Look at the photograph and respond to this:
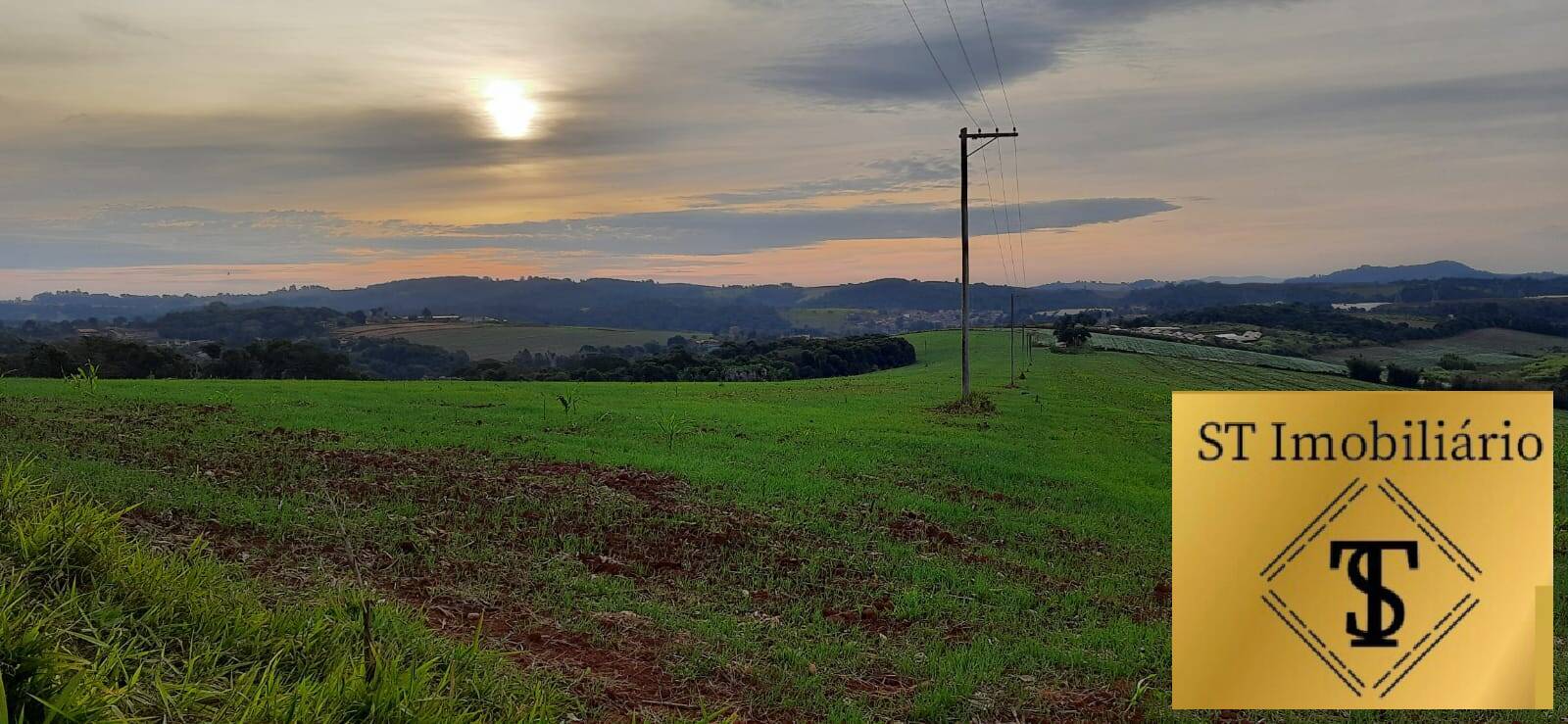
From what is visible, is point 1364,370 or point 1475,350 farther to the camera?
point 1475,350

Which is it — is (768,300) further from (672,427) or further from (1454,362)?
(672,427)

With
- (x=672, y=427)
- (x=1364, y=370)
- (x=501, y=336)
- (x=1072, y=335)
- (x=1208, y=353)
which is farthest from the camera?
(x=501, y=336)

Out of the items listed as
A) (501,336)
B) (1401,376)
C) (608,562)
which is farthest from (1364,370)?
(501,336)

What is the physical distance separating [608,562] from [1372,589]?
774cm

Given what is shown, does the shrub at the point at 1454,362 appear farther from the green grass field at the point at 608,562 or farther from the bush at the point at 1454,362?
the green grass field at the point at 608,562

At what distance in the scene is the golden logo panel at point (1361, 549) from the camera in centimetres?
366

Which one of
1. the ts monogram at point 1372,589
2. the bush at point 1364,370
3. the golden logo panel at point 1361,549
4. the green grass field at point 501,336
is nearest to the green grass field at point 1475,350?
the bush at point 1364,370

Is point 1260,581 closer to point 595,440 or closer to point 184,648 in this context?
point 184,648

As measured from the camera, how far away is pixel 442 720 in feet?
13.8

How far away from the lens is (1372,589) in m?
3.84

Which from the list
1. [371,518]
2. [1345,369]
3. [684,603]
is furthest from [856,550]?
[1345,369]

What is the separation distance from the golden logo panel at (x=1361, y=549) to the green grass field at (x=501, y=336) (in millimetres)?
104010

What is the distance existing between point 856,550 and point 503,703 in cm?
672

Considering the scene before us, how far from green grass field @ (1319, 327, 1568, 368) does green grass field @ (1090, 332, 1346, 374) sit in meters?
5.89
